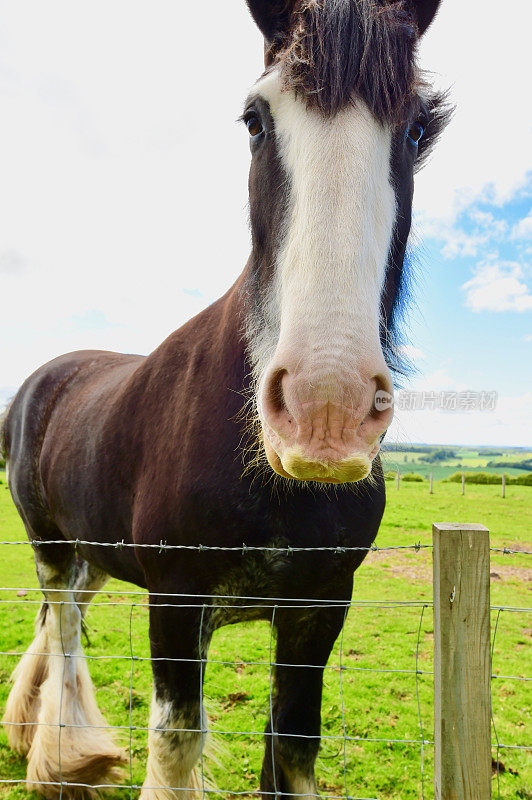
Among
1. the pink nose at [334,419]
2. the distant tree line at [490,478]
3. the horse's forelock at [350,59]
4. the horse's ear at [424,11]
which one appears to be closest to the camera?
the pink nose at [334,419]

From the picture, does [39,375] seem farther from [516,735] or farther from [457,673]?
[516,735]

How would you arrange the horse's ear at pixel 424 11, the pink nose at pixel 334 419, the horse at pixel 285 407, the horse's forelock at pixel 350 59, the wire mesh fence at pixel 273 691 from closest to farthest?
the pink nose at pixel 334 419 → the horse at pixel 285 407 → the horse's forelock at pixel 350 59 → the horse's ear at pixel 424 11 → the wire mesh fence at pixel 273 691

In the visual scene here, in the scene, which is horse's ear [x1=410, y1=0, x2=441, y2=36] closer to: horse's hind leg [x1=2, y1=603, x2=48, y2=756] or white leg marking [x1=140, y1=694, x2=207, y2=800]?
white leg marking [x1=140, y1=694, x2=207, y2=800]

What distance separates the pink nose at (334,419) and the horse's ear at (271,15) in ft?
4.96

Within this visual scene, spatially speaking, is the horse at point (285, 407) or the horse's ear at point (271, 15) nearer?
the horse at point (285, 407)

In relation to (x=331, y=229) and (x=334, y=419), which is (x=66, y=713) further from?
(x=331, y=229)

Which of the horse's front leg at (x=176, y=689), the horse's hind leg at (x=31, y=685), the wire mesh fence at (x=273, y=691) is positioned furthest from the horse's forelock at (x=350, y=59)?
the horse's hind leg at (x=31, y=685)

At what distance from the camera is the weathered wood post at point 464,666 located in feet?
4.93

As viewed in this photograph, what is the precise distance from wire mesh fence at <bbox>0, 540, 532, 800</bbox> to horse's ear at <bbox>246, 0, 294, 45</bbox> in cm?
202

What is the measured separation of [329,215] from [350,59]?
588 millimetres

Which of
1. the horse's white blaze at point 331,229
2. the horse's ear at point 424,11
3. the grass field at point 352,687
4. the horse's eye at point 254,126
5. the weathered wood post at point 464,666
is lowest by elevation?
the grass field at point 352,687

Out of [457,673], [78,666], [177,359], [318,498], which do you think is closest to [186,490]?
[318,498]

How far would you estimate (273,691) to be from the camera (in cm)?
254

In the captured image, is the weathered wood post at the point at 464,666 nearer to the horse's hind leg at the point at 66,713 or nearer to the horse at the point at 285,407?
the horse at the point at 285,407
